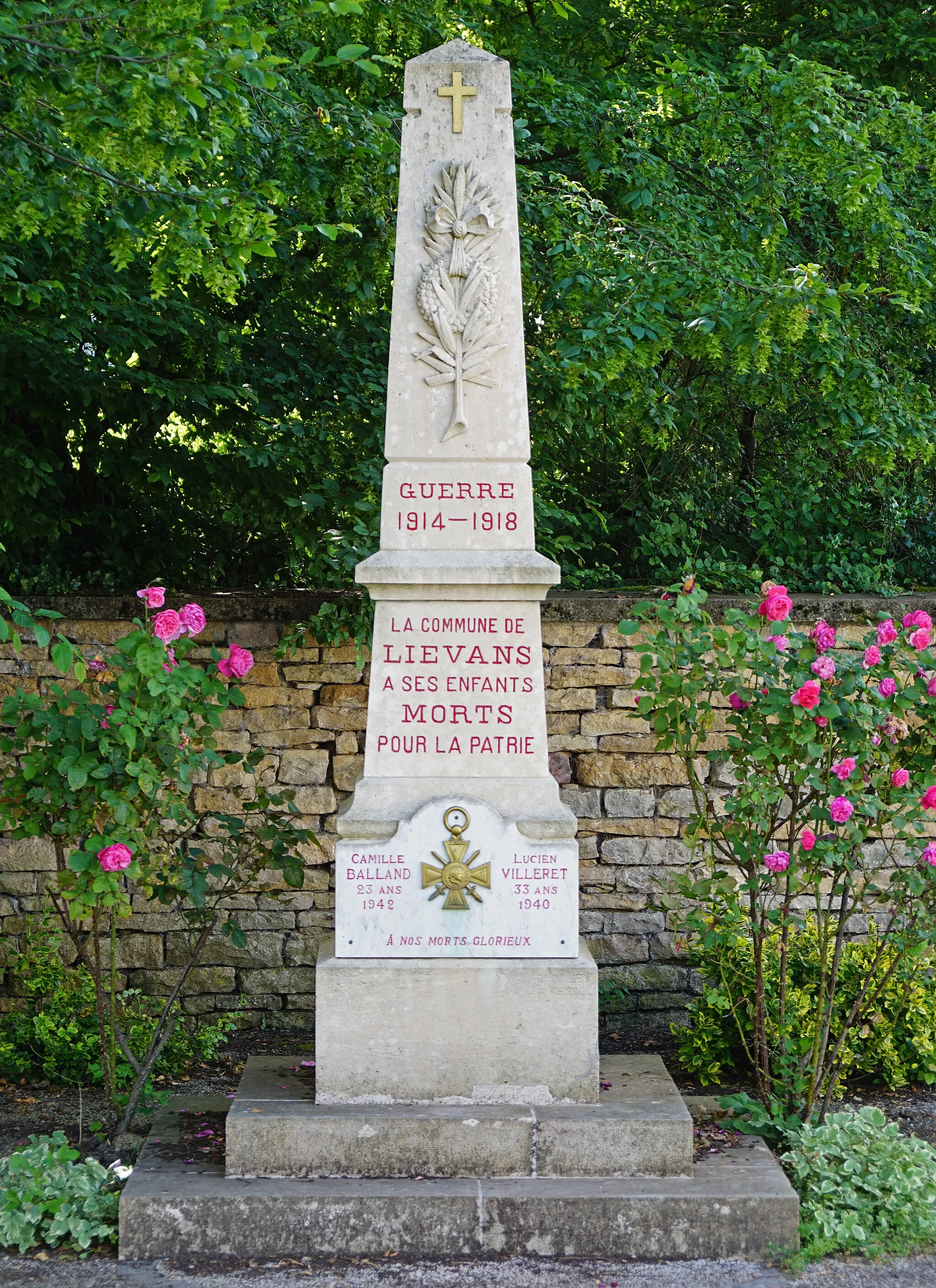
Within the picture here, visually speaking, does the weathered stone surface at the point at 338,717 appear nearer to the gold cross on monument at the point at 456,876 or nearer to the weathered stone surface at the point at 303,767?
the weathered stone surface at the point at 303,767

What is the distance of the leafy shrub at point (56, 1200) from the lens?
374cm

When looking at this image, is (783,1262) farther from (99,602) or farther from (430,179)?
(99,602)

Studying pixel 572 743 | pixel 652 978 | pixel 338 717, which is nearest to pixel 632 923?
pixel 652 978

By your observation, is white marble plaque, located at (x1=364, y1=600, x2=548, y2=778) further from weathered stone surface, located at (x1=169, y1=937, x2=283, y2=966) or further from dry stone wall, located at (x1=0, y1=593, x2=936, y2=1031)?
weathered stone surface, located at (x1=169, y1=937, x2=283, y2=966)

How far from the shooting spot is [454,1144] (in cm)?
388

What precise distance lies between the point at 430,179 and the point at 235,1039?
153 inches

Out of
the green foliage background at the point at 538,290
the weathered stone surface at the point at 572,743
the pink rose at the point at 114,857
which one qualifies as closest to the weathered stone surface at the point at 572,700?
the weathered stone surface at the point at 572,743

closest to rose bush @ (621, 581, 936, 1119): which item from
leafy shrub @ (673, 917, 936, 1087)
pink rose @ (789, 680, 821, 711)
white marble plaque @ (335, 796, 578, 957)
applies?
pink rose @ (789, 680, 821, 711)

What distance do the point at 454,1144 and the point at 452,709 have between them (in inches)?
52.7

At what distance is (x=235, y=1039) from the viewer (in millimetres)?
5945

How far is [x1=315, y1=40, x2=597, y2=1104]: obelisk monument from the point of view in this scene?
407cm

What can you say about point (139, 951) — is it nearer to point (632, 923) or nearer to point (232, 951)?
point (232, 951)

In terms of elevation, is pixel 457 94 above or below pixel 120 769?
above

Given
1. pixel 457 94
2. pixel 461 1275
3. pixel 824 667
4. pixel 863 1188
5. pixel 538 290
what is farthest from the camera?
pixel 538 290
